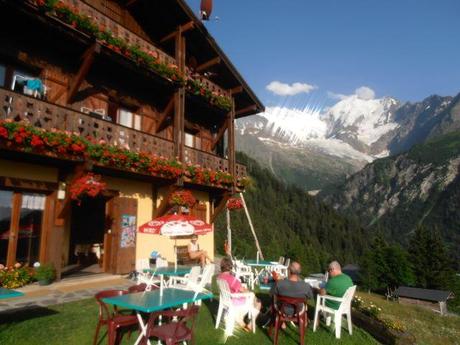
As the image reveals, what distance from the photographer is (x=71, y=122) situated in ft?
32.6

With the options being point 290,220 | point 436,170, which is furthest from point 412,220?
point 290,220

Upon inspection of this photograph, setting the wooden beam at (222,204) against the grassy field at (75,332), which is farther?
the wooden beam at (222,204)

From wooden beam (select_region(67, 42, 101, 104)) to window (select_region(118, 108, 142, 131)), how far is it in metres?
2.40

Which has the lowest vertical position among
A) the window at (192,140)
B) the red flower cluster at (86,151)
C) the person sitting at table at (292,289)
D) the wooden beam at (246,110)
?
the person sitting at table at (292,289)

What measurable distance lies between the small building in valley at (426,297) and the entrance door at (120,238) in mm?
67925

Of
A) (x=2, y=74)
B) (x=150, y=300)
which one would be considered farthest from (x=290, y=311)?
(x=2, y=74)

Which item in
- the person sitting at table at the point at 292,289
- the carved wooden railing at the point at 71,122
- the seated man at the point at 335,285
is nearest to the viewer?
the person sitting at table at the point at 292,289

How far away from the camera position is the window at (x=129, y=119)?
1366 centimetres

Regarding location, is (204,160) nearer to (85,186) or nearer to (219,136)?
(219,136)

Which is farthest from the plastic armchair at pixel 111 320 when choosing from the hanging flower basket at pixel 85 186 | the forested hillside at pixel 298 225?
the forested hillside at pixel 298 225

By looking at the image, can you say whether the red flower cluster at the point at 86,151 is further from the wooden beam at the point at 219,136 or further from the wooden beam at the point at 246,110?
the wooden beam at the point at 246,110

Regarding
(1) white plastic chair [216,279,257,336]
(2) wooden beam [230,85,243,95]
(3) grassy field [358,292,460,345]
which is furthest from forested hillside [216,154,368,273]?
(1) white plastic chair [216,279,257,336]

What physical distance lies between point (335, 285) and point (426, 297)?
7336 centimetres

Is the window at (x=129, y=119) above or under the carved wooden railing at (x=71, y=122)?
above
